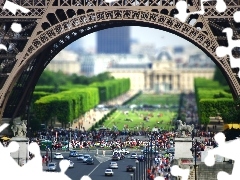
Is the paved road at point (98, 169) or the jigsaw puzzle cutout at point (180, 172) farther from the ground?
the jigsaw puzzle cutout at point (180, 172)

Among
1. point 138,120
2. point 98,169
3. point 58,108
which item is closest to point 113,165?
point 98,169

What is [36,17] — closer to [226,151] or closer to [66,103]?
[226,151]

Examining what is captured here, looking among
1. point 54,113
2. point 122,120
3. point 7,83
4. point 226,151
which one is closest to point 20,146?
point 7,83

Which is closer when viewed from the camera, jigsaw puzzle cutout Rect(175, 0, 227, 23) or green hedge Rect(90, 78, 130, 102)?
jigsaw puzzle cutout Rect(175, 0, 227, 23)

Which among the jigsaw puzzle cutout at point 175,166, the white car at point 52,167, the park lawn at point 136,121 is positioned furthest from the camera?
the park lawn at point 136,121

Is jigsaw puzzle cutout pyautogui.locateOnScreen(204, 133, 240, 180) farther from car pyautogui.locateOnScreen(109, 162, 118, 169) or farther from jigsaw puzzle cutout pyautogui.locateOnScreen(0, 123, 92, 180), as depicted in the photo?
car pyautogui.locateOnScreen(109, 162, 118, 169)

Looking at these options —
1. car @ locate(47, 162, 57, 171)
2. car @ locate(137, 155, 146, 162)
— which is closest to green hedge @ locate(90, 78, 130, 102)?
car @ locate(137, 155, 146, 162)

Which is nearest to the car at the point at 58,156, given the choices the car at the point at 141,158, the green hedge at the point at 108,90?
the car at the point at 141,158

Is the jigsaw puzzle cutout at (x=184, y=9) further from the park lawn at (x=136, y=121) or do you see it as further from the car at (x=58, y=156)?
the park lawn at (x=136, y=121)
